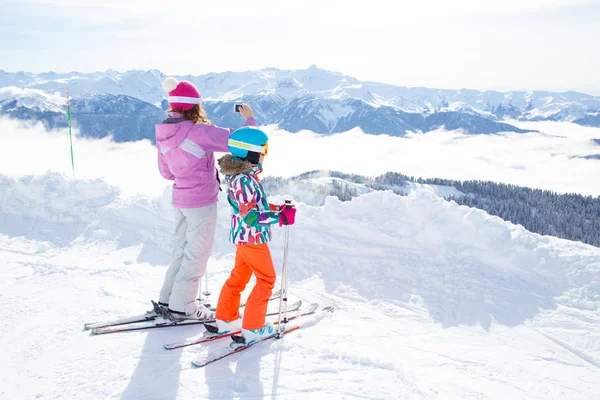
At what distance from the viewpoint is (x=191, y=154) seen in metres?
4.23

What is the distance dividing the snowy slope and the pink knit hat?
2.50 m

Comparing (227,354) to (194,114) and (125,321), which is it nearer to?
(125,321)

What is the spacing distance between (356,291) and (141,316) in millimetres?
2986

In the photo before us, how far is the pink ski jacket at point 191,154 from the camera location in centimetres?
411

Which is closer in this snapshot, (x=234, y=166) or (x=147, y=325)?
(x=234, y=166)

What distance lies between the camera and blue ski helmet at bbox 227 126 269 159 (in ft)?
12.1

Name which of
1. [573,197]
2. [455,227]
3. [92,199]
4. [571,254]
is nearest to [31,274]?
[92,199]

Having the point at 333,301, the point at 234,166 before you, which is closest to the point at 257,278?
the point at 234,166

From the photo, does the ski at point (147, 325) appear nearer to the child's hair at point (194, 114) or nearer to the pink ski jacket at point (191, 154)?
the pink ski jacket at point (191, 154)

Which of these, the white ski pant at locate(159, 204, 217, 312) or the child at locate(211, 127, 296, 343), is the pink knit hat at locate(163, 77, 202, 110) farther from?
the white ski pant at locate(159, 204, 217, 312)

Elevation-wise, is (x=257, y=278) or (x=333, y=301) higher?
(x=257, y=278)

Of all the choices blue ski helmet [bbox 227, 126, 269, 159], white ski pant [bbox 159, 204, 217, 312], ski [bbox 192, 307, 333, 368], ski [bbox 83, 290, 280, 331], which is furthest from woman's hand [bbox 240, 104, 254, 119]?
ski [bbox 83, 290, 280, 331]

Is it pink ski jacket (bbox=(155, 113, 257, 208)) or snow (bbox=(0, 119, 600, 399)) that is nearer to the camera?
snow (bbox=(0, 119, 600, 399))

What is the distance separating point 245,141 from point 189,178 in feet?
3.32
